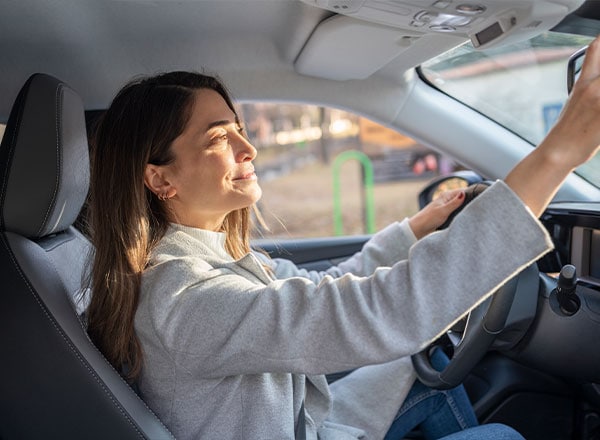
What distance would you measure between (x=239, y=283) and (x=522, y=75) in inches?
70.9

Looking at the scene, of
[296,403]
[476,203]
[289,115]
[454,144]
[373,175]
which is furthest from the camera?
[289,115]

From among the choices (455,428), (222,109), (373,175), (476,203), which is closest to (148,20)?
(222,109)

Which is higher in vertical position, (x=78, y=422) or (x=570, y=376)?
(x=78, y=422)

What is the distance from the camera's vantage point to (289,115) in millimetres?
10500

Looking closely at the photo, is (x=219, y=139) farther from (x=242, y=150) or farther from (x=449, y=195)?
(x=449, y=195)

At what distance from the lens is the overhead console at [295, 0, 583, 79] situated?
4.88 feet

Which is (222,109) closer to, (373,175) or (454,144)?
(454,144)

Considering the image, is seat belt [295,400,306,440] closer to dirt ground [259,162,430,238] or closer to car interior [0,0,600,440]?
car interior [0,0,600,440]

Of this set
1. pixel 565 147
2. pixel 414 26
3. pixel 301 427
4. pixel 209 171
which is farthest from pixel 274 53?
pixel 565 147

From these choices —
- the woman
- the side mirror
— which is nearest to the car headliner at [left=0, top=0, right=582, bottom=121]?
the side mirror

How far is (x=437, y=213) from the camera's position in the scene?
1.79 m

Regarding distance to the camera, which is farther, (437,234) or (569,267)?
(569,267)

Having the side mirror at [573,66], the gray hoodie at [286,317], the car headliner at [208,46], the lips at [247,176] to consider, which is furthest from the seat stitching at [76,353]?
the side mirror at [573,66]

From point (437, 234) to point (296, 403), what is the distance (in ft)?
1.74
